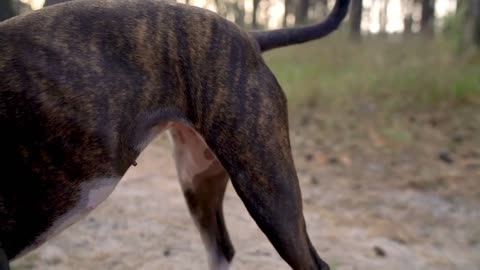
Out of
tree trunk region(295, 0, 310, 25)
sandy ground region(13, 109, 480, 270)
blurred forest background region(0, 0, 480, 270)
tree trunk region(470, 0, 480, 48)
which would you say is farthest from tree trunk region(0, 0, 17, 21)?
tree trunk region(295, 0, 310, 25)

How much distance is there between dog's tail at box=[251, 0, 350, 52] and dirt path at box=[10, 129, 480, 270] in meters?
1.42

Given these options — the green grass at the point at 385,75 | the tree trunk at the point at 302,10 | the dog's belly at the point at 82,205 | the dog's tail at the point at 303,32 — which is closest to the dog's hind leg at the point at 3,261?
the dog's belly at the point at 82,205

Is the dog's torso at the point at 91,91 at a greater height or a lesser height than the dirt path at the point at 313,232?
greater

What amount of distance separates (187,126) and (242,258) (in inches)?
58.6

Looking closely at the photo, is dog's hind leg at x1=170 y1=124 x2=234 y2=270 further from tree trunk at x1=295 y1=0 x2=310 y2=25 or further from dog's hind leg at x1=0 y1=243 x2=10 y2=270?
tree trunk at x1=295 y1=0 x2=310 y2=25

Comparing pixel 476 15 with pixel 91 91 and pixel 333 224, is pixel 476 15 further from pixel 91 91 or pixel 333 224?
pixel 91 91

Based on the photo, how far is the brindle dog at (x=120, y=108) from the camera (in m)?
2.10

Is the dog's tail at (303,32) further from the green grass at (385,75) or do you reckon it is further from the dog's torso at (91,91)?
the green grass at (385,75)

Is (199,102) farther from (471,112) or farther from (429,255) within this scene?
(471,112)

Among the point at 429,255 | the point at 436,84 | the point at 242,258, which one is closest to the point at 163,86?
the point at 242,258

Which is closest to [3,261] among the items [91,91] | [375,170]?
[91,91]

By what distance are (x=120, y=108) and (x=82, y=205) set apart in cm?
42

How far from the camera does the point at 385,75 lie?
899 cm

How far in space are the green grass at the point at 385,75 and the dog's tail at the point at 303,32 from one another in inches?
190
